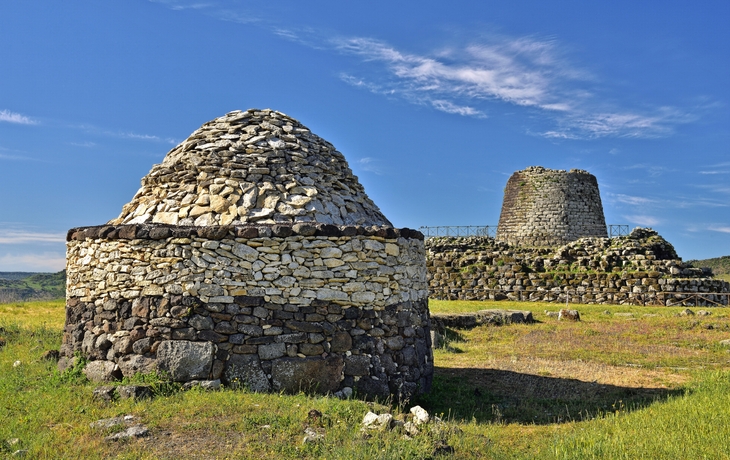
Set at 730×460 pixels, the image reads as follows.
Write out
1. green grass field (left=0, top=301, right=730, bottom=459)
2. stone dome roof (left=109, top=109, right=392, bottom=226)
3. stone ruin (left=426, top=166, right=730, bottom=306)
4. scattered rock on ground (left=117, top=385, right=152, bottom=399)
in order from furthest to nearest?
stone ruin (left=426, top=166, right=730, bottom=306)
stone dome roof (left=109, top=109, right=392, bottom=226)
scattered rock on ground (left=117, top=385, right=152, bottom=399)
green grass field (left=0, top=301, right=730, bottom=459)

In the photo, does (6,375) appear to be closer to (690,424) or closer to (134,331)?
(134,331)

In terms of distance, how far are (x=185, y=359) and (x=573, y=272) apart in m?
21.9

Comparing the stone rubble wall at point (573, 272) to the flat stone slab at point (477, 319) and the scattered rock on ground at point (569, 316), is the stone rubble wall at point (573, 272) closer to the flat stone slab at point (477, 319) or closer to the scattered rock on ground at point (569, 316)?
the scattered rock on ground at point (569, 316)

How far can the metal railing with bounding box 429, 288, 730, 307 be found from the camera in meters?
23.8

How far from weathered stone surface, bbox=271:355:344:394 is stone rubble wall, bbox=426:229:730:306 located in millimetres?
19999

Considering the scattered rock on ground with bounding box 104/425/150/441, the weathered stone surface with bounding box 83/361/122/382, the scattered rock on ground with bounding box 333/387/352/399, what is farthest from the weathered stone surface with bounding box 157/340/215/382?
the scattered rock on ground with bounding box 333/387/352/399

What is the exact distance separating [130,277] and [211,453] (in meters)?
3.41

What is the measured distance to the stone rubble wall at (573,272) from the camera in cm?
2444

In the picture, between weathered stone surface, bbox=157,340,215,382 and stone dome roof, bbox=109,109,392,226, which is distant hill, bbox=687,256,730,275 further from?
weathered stone surface, bbox=157,340,215,382

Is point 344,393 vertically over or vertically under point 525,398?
over

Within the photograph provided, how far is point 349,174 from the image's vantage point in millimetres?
10492

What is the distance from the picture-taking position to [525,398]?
9.49 m

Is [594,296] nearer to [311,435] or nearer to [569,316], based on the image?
[569,316]

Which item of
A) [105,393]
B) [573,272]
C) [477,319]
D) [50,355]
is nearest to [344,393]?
[105,393]
